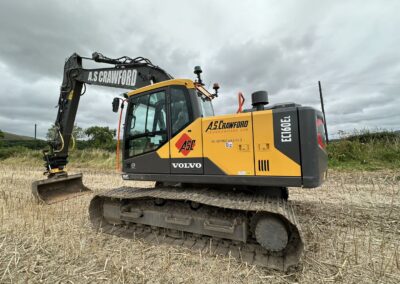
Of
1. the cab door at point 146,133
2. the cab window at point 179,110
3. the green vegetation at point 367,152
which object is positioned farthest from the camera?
the green vegetation at point 367,152

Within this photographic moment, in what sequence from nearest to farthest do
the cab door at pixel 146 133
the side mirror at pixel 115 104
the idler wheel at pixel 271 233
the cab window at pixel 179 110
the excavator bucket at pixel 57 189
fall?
the idler wheel at pixel 271 233
the cab window at pixel 179 110
the cab door at pixel 146 133
the side mirror at pixel 115 104
the excavator bucket at pixel 57 189

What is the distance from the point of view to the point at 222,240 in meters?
3.55

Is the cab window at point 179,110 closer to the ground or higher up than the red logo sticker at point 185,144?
higher up

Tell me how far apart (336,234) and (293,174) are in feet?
5.77

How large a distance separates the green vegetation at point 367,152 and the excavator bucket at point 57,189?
405 inches

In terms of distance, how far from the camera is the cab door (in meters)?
4.08

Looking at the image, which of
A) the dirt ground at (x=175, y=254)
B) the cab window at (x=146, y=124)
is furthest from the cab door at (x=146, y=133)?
the dirt ground at (x=175, y=254)

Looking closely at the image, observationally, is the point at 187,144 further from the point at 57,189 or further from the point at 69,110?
the point at 57,189

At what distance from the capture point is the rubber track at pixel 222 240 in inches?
118

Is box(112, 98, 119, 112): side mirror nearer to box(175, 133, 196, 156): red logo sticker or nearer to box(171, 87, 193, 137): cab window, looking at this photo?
box(171, 87, 193, 137): cab window

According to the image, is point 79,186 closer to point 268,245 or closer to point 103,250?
point 103,250

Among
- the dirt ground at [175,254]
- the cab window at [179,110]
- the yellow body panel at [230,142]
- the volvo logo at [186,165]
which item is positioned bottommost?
the dirt ground at [175,254]

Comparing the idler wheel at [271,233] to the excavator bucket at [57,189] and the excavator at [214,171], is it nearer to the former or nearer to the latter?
the excavator at [214,171]

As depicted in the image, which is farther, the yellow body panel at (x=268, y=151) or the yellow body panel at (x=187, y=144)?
the yellow body panel at (x=187, y=144)
